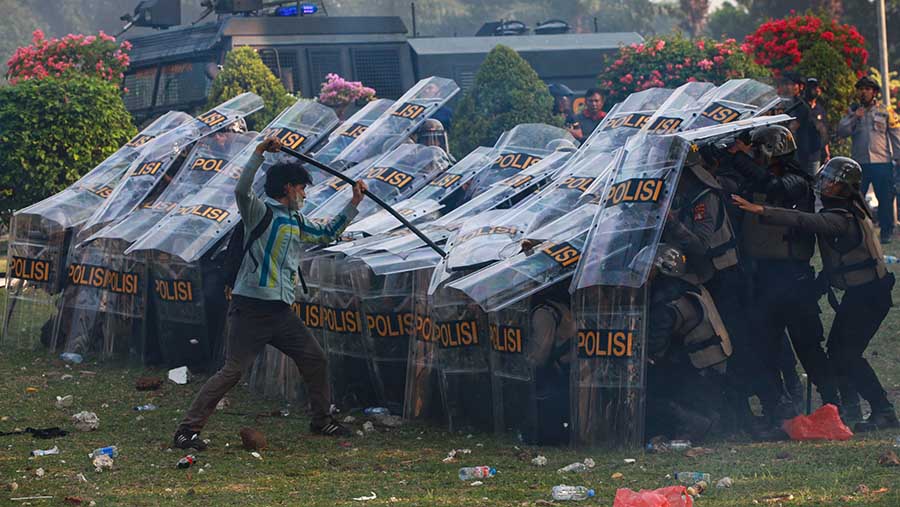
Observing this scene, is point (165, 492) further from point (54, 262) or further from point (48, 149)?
point (48, 149)

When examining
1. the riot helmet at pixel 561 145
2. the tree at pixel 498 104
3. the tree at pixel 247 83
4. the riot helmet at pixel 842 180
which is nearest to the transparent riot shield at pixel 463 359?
the riot helmet at pixel 842 180

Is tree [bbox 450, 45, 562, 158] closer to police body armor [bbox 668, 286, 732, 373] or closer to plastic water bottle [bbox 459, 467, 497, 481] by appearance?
police body armor [bbox 668, 286, 732, 373]

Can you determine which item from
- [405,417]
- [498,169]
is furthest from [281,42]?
[405,417]

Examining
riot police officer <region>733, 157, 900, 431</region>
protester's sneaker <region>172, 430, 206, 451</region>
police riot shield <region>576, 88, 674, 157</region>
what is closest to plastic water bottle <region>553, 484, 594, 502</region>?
riot police officer <region>733, 157, 900, 431</region>

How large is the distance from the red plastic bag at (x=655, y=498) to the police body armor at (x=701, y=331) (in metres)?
1.66

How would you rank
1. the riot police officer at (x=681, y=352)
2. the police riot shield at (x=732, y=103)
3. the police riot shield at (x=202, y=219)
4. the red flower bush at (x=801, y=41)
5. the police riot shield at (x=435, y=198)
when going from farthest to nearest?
the red flower bush at (x=801, y=41) → the police riot shield at (x=202, y=219) → the police riot shield at (x=435, y=198) → the police riot shield at (x=732, y=103) → the riot police officer at (x=681, y=352)

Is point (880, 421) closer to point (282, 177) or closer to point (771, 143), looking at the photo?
point (771, 143)

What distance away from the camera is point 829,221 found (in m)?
7.68

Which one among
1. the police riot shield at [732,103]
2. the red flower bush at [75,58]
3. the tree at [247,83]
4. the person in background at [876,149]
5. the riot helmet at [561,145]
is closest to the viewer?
the police riot shield at [732,103]

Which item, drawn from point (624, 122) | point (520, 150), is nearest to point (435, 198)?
point (520, 150)

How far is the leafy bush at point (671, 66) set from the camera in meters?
19.3

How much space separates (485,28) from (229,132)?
16.3 m

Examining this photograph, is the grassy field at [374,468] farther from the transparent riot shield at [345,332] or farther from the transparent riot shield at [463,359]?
the transparent riot shield at [345,332]

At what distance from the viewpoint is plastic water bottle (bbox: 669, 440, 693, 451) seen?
24.3 ft
